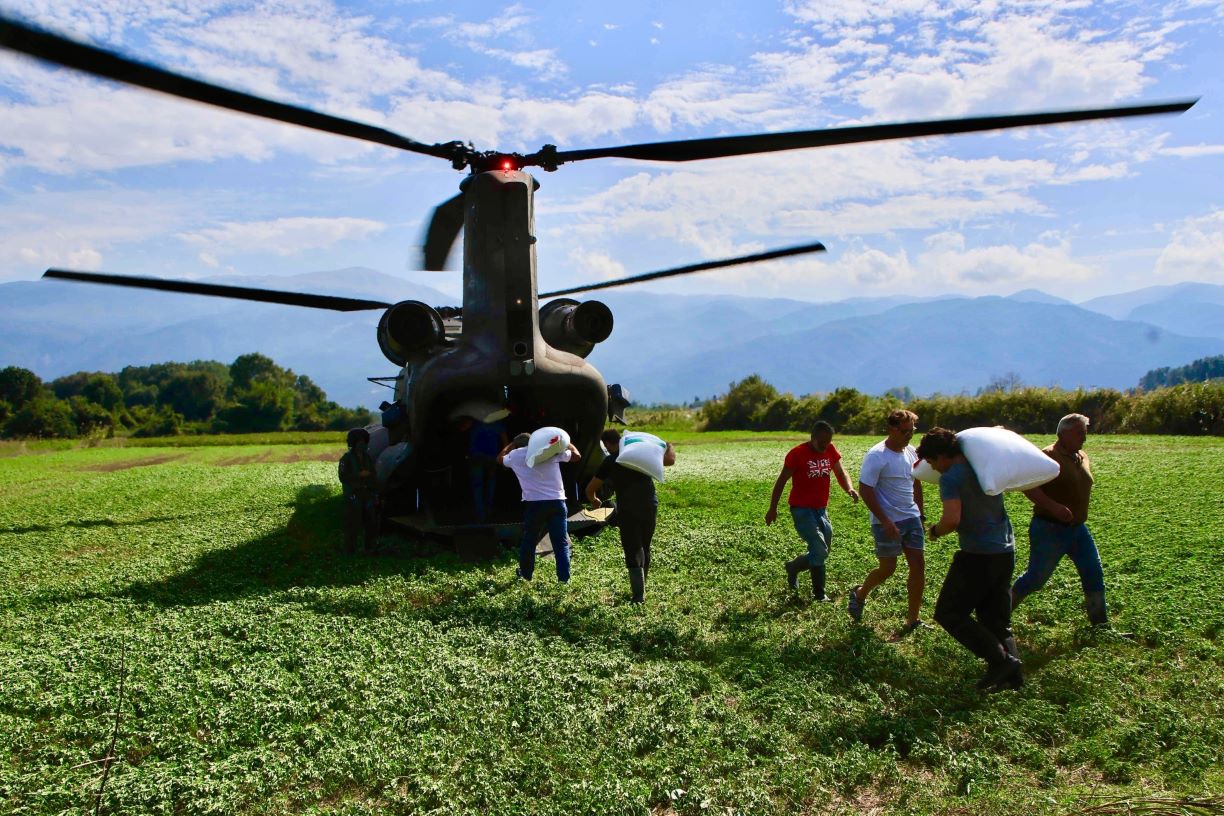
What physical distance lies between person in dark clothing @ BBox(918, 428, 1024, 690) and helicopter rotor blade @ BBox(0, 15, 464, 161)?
241 inches

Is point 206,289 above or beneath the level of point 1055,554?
above

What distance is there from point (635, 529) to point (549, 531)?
1299mm

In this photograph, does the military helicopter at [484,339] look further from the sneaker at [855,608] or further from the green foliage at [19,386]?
the green foliage at [19,386]

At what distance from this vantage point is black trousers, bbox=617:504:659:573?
8391mm

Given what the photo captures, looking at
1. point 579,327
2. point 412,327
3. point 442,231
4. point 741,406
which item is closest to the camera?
point 412,327

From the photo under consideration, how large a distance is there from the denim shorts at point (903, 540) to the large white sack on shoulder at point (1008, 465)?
5.29ft

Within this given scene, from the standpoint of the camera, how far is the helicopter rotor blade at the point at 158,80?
450cm

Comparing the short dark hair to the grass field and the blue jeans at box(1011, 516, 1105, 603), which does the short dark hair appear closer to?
the blue jeans at box(1011, 516, 1105, 603)

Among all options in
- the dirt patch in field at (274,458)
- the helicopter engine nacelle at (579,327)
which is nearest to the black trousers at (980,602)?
the helicopter engine nacelle at (579,327)

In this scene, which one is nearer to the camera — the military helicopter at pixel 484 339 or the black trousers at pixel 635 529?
the black trousers at pixel 635 529

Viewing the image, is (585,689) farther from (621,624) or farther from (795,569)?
(795,569)

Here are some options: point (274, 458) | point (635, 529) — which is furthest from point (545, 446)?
point (274, 458)

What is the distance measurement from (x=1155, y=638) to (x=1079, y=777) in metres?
2.84

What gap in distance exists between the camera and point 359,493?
11.2m
